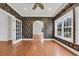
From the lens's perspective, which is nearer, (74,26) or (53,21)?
(74,26)

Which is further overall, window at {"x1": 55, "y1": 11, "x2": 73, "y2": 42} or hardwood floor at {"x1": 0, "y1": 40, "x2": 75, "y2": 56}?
window at {"x1": 55, "y1": 11, "x2": 73, "y2": 42}

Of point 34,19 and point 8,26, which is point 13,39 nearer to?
point 8,26

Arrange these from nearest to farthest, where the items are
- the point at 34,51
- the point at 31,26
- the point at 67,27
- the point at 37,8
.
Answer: the point at 34,51 < the point at 67,27 < the point at 37,8 < the point at 31,26

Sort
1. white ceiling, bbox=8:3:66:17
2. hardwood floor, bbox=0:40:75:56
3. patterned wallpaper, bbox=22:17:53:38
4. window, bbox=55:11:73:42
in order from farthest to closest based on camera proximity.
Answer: patterned wallpaper, bbox=22:17:53:38 → white ceiling, bbox=8:3:66:17 → window, bbox=55:11:73:42 → hardwood floor, bbox=0:40:75:56

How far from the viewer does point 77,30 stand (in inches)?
189

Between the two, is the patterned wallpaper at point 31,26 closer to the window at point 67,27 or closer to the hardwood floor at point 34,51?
the window at point 67,27

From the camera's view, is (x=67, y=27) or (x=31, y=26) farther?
(x=31, y=26)

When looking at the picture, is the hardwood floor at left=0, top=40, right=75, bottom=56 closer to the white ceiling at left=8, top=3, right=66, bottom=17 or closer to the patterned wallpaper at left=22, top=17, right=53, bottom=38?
the white ceiling at left=8, top=3, right=66, bottom=17

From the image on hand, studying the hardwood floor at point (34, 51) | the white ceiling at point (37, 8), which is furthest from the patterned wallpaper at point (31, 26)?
the hardwood floor at point (34, 51)

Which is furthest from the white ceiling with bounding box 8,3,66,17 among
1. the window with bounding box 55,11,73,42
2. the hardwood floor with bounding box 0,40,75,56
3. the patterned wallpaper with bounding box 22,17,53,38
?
the patterned wallpaper with bounding box 22,17,53,38

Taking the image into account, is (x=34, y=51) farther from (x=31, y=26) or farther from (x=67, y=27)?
(x=31, y=26)

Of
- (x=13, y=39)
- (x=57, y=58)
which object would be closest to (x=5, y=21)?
(x=13, y=39)

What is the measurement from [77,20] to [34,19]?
723 cm

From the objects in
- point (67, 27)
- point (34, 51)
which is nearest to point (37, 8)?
point (67, 27)
